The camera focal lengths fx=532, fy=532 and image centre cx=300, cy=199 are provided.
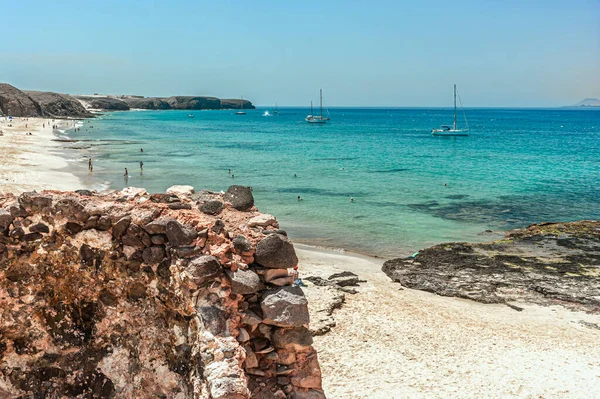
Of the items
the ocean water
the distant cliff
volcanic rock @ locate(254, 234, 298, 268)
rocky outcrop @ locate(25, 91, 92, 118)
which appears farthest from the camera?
rocky outcrop @ locate(25, 91, 92, 118)

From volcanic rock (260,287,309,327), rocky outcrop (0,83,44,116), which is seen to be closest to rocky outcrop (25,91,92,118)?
rocky outcrop (0,83,44,116)

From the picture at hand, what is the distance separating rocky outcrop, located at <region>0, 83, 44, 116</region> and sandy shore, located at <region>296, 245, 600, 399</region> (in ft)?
408

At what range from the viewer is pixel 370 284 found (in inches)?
775

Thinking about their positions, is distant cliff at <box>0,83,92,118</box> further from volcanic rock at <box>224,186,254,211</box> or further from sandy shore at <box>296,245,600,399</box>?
volcanic rock at <box>224,186,254,211</box>

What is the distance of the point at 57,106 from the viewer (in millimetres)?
147500

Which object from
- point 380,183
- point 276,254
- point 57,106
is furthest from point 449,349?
point 57,106

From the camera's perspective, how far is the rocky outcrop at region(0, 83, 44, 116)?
398 ft

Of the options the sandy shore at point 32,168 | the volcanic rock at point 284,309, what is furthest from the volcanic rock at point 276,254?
the sandy shore at point 32,168

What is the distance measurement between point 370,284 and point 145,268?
1340cm

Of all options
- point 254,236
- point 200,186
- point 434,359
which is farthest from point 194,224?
point 200,186

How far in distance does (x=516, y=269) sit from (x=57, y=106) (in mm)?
149940

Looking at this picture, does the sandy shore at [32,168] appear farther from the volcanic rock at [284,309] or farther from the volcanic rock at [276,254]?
the volcanic rock at [284,309]

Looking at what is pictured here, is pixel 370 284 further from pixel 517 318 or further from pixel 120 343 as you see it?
pixel 120 343

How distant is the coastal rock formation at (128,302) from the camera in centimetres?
705
